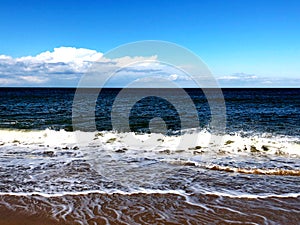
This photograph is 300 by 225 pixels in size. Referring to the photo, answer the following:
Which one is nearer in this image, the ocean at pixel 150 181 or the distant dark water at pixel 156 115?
the ocean at pixel 150 181

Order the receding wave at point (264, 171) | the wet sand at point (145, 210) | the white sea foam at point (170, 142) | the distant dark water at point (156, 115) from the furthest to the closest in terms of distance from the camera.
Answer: the distant dark water at point (156, 115), the white sea foam at point (170, 142), the receding wave at point (264, 171), the wet sand at point (145, 210)

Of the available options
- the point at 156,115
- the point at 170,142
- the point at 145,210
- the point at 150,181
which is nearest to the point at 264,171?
the point at 150,181

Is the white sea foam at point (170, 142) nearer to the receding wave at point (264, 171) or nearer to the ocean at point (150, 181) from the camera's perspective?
the ocean at point (150, 181)

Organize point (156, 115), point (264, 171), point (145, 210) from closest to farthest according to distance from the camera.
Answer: point (145, 210) < point (264, 171) < point (156, 115)

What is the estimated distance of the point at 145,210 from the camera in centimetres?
648

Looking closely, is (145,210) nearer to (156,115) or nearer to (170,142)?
(170,142)

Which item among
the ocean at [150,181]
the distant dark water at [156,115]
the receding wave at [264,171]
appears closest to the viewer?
the ocean at [150,181]

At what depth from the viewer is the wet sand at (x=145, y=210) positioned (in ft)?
19.5

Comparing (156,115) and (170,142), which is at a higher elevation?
(156,115)

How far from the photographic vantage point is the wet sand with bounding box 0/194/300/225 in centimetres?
595

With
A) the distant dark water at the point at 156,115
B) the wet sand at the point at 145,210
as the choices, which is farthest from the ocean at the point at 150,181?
the distant dark water at the point at 156,115

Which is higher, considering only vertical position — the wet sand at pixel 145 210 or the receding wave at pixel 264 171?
the wet sand at pixel 145 210

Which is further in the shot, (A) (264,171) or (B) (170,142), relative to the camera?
(B) (170,142)

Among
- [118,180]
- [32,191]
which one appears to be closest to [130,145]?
[118,180]
